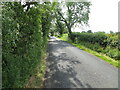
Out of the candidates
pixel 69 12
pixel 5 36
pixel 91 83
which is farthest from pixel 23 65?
pixel 69 12

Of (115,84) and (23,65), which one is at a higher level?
(23,65)

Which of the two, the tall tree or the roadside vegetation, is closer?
the roadside vegetation

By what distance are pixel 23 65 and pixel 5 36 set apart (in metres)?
1.51

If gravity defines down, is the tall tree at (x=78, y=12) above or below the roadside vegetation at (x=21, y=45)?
above

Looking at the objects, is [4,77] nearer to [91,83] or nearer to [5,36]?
[5,36]

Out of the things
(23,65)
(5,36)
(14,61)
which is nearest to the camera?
(5,36)

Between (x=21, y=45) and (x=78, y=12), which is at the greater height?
(x=78, y=12)

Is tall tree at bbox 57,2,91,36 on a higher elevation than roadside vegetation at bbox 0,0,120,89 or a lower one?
higher

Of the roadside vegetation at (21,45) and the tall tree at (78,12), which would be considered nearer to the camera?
the roadside vegetation at (21,45)

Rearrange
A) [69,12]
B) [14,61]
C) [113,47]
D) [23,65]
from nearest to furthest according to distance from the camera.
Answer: [14,61] < [23,65] < [113,47] < [69,12]

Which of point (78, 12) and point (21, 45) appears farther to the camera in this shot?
point (78, 12)

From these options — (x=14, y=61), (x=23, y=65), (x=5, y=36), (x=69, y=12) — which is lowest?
(x=23, y=65)

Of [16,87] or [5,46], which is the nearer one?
[5,46]

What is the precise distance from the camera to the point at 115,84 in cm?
427
